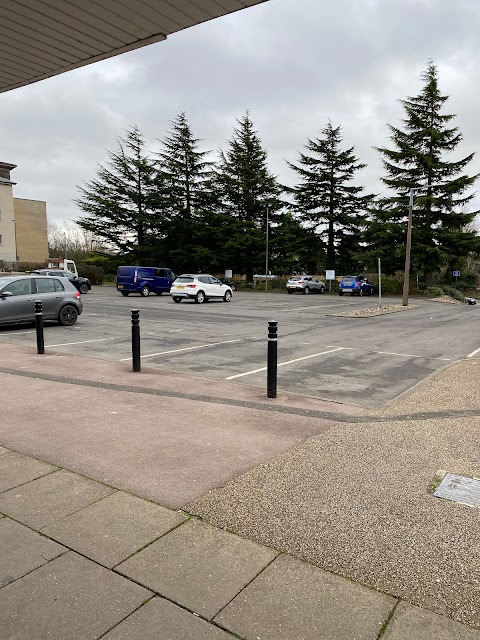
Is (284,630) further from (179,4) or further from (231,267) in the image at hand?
(231,267)

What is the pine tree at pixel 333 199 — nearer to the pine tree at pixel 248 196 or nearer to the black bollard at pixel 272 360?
the pine tree at pixel 248 196

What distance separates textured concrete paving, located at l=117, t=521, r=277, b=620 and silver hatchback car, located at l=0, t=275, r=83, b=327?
38.8 feet

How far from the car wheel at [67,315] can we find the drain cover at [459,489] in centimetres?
1295

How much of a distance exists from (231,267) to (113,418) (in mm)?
47678

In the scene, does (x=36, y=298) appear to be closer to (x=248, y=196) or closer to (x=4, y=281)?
(x=4, y=281)

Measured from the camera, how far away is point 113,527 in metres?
2.92

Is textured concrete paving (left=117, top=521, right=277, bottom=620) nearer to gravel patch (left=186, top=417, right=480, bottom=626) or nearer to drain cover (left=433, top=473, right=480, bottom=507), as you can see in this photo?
gravel patch (left=186, top=417, right=480, bottom=626)

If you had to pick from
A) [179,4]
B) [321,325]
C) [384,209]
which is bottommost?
[321,325]

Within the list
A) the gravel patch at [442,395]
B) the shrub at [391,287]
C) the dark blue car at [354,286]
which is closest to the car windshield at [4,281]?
the gravel patch at [442,395]

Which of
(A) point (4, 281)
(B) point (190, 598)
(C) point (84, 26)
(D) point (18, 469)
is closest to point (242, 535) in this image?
(B) point (190, 598)

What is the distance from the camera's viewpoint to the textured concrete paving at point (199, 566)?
7.56 ft

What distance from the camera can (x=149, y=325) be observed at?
1563 centimetres

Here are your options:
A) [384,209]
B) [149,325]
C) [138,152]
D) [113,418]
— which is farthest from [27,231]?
[113,418]

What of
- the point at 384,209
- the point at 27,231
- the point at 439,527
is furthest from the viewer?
the point at 27,231
